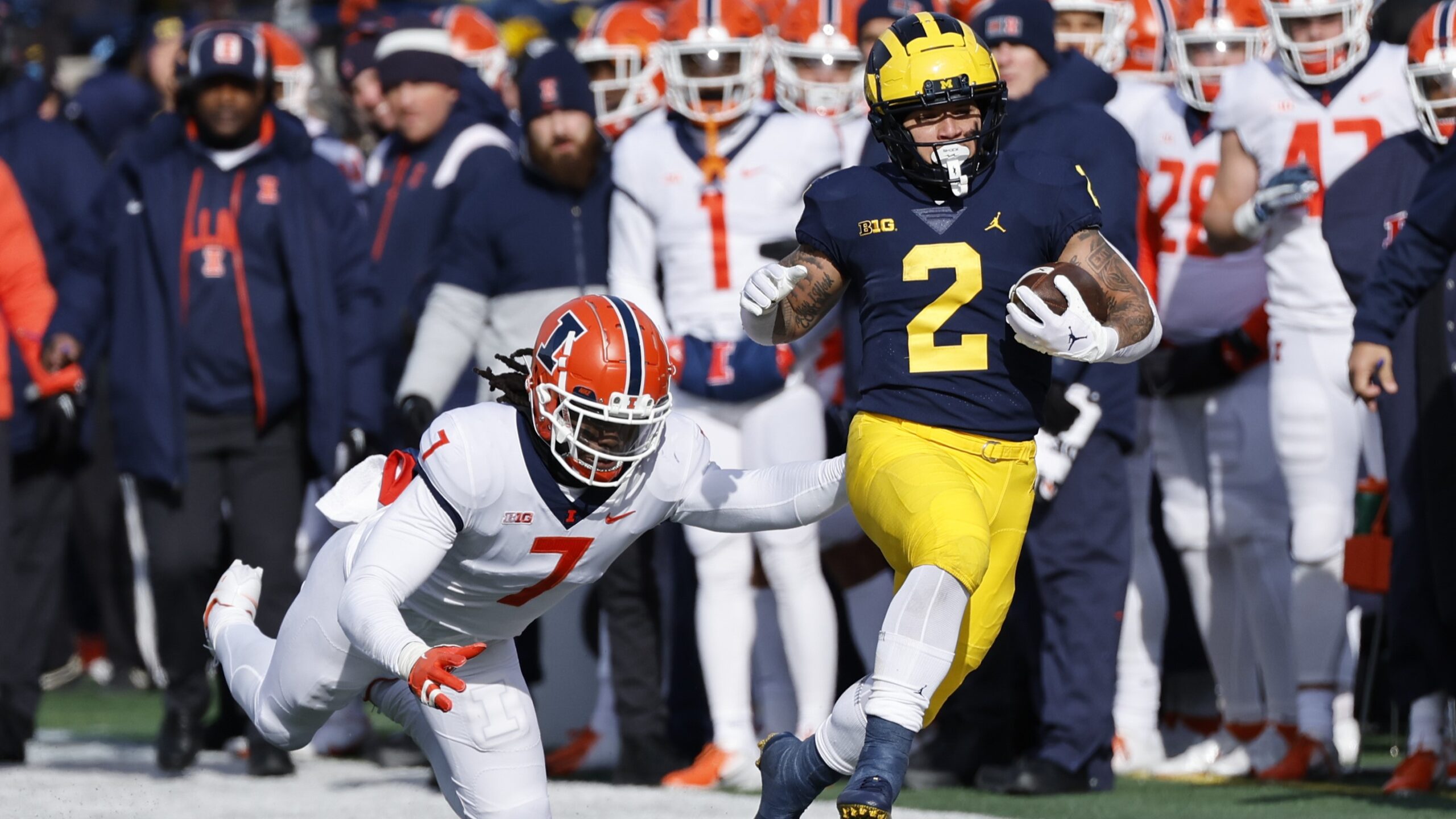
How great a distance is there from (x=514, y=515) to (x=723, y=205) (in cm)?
215

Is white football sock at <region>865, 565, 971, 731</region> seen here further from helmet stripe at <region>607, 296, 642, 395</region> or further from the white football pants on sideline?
A: the white football pants on sideline

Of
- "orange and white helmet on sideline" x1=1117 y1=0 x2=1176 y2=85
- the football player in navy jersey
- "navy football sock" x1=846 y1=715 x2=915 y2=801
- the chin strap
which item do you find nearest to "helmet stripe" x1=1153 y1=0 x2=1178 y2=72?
"orange and white helmet on sideline" x1=1117 y1=0 x2=1176 y2=85

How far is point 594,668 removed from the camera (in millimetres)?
7121

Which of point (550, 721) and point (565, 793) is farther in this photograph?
point (550, 721)

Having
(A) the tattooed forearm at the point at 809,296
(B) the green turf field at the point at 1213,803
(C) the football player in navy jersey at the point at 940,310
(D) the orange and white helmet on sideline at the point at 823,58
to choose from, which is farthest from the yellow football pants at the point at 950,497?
(D) the orange and white helmet on sideline at the point at 823,58

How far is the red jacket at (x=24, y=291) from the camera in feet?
22.5

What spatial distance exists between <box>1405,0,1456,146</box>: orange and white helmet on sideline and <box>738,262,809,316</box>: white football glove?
6.81 feet

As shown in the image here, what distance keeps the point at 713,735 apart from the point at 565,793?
53 cm

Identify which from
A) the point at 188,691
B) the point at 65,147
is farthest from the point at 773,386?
the point at 65,147

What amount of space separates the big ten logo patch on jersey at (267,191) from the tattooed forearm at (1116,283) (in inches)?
121

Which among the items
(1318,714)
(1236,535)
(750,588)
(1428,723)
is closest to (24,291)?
(750,588)

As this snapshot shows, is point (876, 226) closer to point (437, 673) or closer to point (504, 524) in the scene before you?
point (504, 524)

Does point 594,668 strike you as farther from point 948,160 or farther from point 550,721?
point 948,160

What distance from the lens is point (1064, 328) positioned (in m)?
4.14
